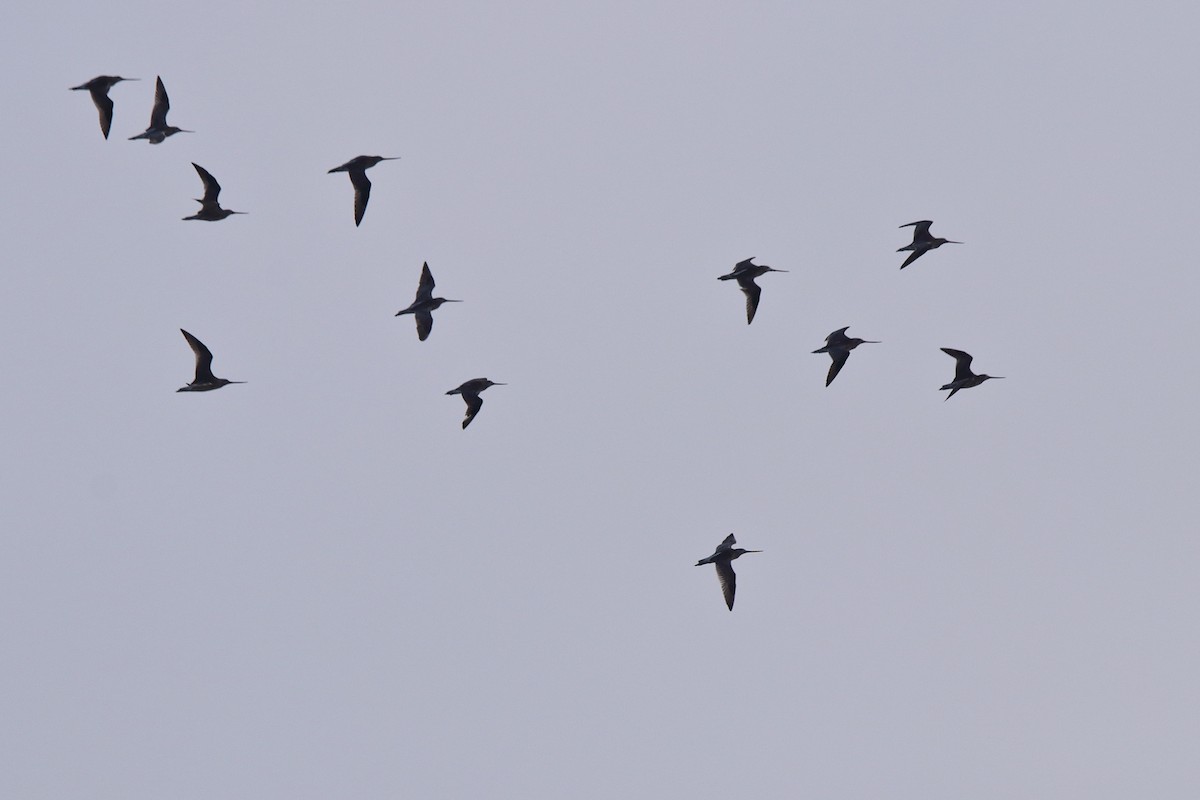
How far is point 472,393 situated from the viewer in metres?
50.6

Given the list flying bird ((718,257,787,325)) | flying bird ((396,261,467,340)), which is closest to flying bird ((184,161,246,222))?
flying bird ((396,261,467,340))

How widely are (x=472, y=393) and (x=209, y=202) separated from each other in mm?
8953

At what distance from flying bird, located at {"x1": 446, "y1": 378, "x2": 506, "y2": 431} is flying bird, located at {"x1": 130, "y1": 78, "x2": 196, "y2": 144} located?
10.3 metres

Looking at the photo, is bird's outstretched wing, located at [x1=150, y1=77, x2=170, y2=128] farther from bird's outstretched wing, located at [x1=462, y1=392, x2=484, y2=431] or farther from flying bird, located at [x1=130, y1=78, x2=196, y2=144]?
bird's outstretched wing, located at [x1=462, y1=392, x2=484, y2=431]

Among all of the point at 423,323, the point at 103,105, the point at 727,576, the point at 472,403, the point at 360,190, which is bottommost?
the point at 727,576

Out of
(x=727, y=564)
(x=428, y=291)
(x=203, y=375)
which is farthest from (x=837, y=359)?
(x=203, y=375)

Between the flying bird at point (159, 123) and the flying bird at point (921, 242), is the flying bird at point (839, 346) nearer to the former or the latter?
the flying bird at point (921, 242)

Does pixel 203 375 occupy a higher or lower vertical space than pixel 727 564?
higher

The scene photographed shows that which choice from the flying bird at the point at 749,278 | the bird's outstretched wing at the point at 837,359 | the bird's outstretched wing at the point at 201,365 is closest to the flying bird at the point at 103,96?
the bird's outstretched wing at the point at 201,365

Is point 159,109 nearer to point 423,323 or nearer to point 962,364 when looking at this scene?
point 423,323

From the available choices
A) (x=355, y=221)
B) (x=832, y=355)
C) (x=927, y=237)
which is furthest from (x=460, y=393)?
(x=927, y=237)

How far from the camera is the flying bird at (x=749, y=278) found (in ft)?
165

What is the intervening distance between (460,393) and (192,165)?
9.52 metres

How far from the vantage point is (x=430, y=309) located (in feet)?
163
